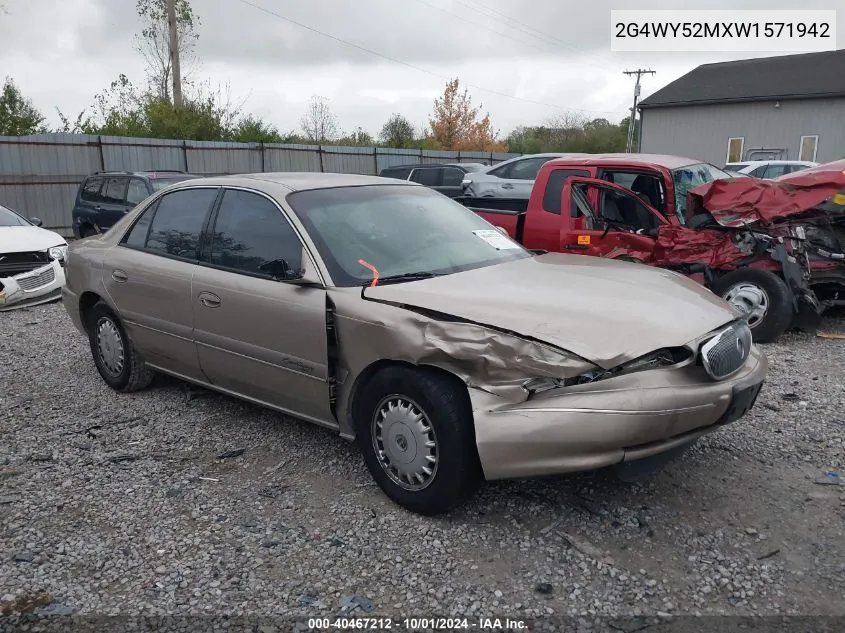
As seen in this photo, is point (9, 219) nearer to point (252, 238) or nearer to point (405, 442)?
point (252, 238)

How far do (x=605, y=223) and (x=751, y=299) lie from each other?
4.94 feet

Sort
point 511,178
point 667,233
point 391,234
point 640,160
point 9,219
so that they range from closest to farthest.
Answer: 1. point 391,234
2. point 667,233
3. point 640,160
4. point 9,219
5. point 511,178

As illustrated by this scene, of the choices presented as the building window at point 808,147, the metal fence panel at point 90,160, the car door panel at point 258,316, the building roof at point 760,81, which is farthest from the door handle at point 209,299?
the building roof at point 760,81

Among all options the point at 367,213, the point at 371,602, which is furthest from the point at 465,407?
the point at 367,213

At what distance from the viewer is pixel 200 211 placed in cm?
468

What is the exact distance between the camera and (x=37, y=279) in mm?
9203

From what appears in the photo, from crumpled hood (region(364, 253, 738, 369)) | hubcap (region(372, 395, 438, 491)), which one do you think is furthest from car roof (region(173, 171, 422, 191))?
hubcap (region(372, 395, 438, 491))

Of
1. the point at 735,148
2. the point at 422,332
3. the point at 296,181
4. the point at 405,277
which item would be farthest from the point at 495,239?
the point at 735,148

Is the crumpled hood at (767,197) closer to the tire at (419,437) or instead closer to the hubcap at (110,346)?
the tire at (419,437)

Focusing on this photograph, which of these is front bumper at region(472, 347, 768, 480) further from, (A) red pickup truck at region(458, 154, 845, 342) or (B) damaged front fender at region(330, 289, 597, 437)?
(A) red pickup truck at region(458, 154, 845, 342)

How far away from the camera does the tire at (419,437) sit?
3.25 metres

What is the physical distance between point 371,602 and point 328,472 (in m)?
1.25

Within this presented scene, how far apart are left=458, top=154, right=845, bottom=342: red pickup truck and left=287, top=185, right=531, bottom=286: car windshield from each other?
2.47 m

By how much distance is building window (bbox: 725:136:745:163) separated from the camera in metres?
31.9
